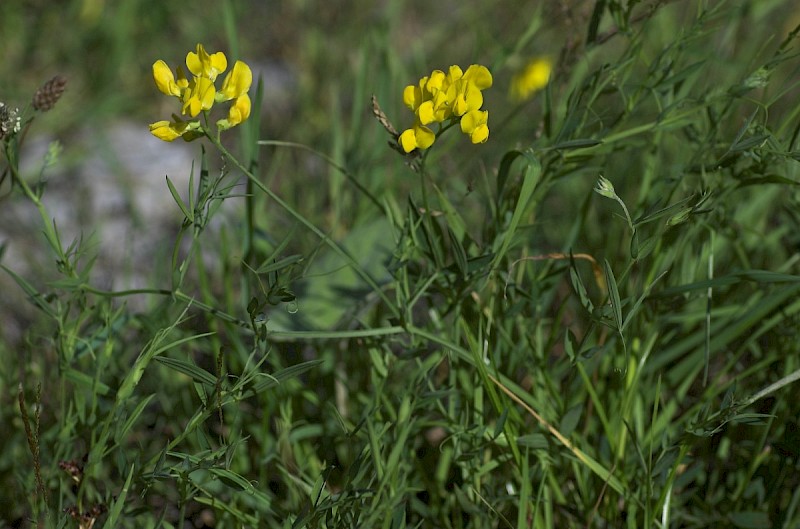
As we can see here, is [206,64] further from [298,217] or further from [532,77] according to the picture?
[532,77]

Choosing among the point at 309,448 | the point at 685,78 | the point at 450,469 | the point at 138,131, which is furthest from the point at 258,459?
the point at 138,131

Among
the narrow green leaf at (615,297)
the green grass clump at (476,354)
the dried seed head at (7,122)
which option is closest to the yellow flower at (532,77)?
the green grass clump at (476,354)

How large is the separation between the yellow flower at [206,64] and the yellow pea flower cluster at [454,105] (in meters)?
0.25

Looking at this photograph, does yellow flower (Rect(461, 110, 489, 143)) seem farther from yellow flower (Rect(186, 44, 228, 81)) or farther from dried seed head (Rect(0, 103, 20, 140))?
dried seed head (Rect(0, 103, 20, 140))

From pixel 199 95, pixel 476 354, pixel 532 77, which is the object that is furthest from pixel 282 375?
pixel 532 77

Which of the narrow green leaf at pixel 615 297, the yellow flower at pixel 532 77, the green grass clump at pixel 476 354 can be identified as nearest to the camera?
the narrow green leaf at pixel 615 297

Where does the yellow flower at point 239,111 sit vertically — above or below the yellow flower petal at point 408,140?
above

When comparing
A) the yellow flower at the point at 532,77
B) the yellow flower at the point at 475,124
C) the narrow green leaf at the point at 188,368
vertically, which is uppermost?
the yellow flower at the point at 475,124

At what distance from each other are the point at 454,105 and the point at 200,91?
0.31 meters

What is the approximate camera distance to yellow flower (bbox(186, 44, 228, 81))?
103 centimetres

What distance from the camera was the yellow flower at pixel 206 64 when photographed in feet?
3.37

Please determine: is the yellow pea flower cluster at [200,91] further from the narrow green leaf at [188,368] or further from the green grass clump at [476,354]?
the narrow green leaf at [188,368]

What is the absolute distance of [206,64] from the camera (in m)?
1.04

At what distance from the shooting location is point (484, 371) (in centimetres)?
103
